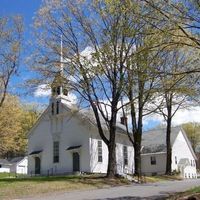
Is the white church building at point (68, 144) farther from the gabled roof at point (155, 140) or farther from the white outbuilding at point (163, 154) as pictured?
the gabled roof at point (155, 140)

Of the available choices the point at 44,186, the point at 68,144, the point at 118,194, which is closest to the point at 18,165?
the point at 68,144

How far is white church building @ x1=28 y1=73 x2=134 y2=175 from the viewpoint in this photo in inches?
1848

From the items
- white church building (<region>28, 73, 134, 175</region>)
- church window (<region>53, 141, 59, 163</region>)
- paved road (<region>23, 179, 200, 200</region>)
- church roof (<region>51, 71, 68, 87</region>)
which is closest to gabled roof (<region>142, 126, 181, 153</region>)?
white church building (<region>28, 73, 134, 175</region>)

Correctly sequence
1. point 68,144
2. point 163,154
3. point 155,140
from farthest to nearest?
1. point 155,140
2. point 163,154
3. point 68,144

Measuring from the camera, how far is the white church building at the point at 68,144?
46938 mm

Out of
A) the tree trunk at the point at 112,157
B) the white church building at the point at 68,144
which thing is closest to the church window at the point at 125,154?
the white church building at the point at 68,144

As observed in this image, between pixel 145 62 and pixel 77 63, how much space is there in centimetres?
1610

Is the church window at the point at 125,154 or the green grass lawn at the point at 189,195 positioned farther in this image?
the church window at the point at 125,154

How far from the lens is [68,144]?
48.8m

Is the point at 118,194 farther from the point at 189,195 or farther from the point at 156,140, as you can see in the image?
the point at 156,140

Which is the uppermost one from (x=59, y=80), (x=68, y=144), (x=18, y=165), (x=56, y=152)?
(x=59, y=80)

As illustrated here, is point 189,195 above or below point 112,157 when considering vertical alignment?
below

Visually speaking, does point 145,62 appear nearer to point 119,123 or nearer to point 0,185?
point 0,185

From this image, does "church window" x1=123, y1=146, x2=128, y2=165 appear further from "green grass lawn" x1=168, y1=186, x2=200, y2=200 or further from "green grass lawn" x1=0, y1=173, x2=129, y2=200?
"green grass lawn" x1=168, y1=186, x2=200, y2=200
